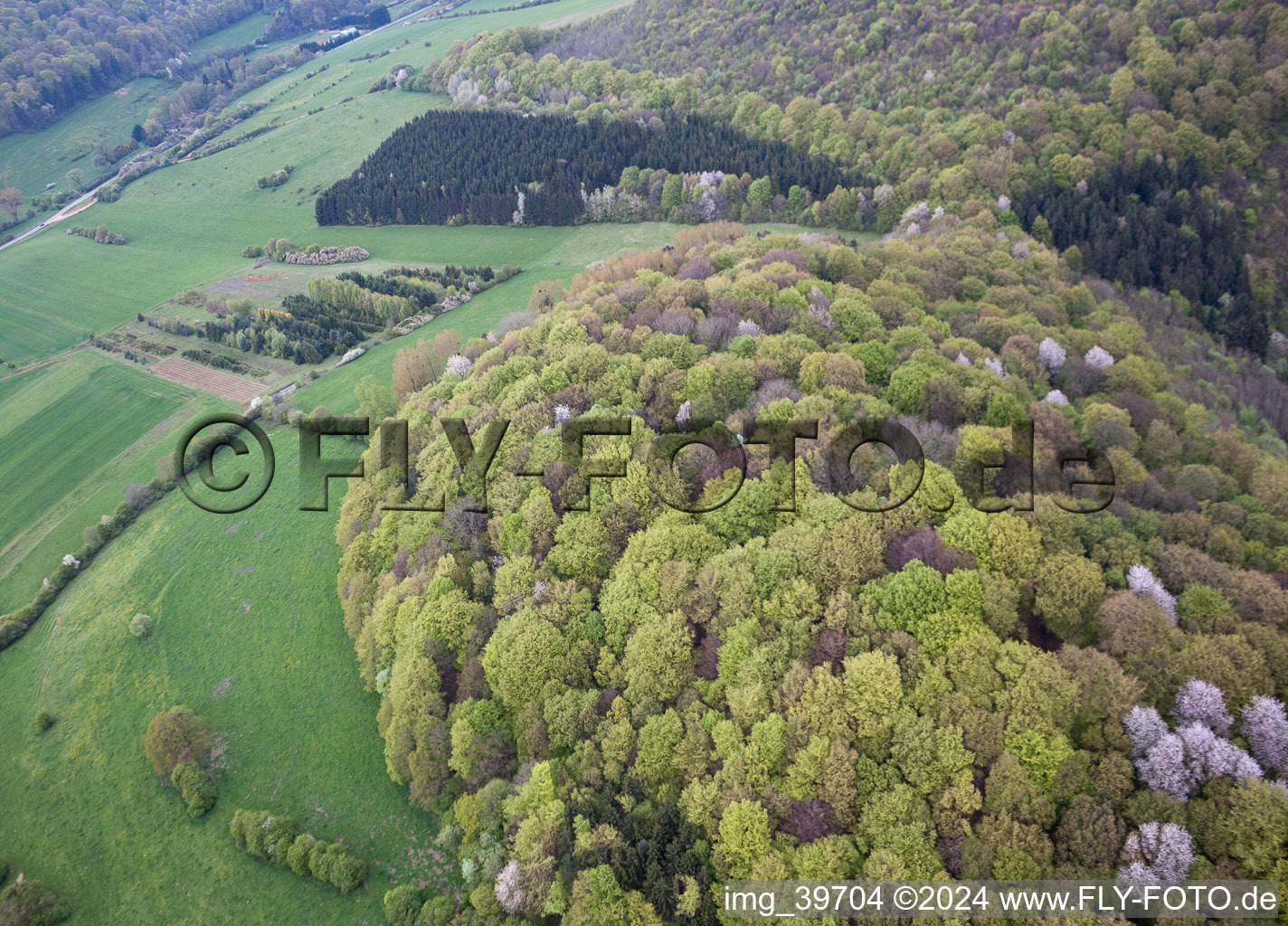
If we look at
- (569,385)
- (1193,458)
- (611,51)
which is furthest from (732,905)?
(611,51)

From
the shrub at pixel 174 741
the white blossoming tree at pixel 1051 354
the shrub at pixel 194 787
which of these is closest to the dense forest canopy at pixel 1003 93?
the white blossoming tree at pixel 1051 354

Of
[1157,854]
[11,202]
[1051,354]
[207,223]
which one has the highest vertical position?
[11,202]

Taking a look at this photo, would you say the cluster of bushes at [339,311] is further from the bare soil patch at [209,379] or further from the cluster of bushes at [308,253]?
the cluster of bushes at [308,253]

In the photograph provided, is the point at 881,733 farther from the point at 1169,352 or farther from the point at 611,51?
the point at 611,51

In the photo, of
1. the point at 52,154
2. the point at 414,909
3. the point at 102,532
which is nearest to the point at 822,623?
the point at 414,909

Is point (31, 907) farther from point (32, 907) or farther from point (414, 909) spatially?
point (414, 909)

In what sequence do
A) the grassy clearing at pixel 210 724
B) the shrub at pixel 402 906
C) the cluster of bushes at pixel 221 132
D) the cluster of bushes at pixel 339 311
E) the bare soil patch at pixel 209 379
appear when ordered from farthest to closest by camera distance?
the cluster of bushes at pixel 221 132 → the cluster of bushes at pixel 339 311 → the bare soil patch at pixel 209 379 → the grassy clearing at pixel 210 724 → the shrub at pixel 402 906
